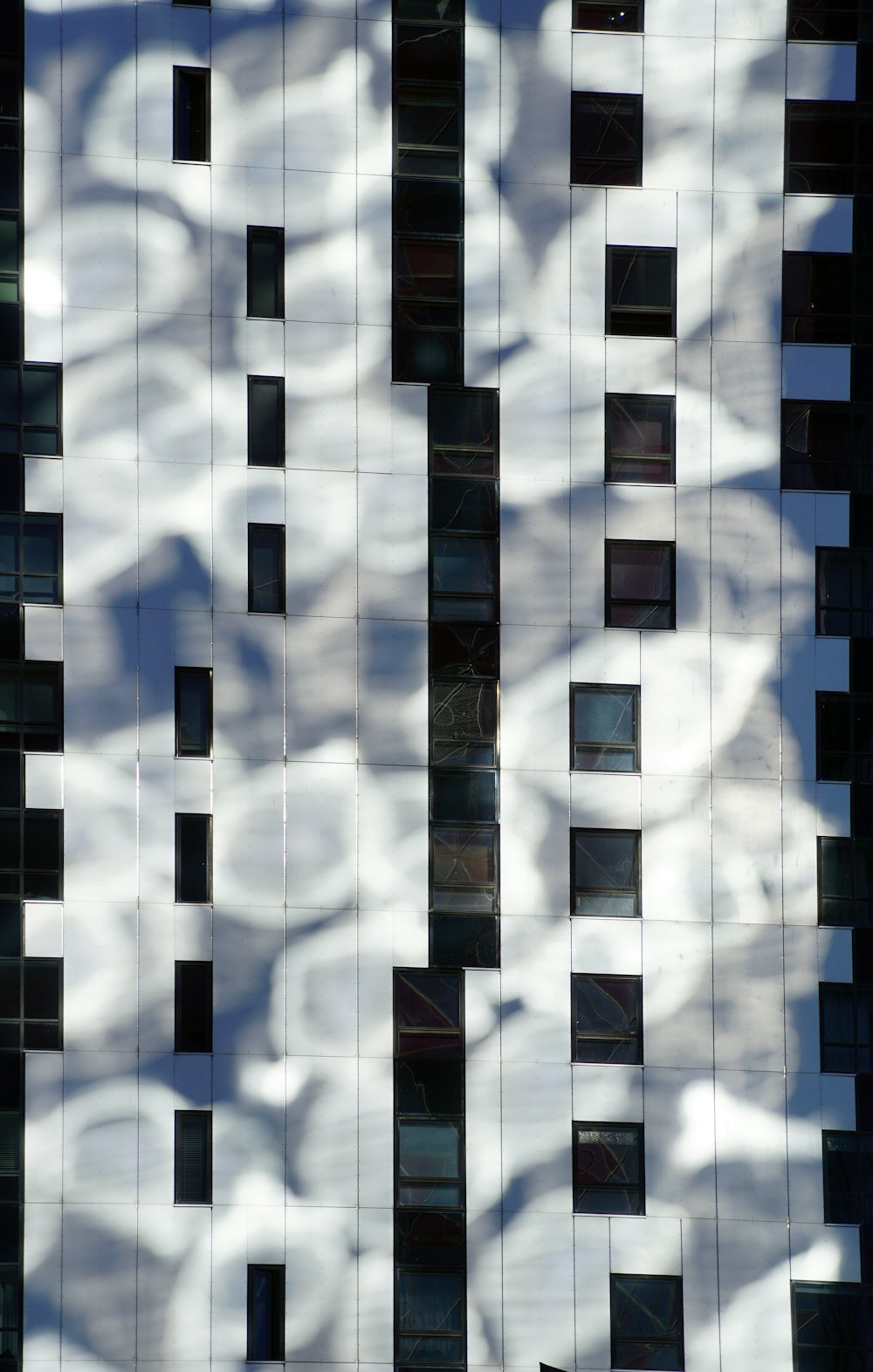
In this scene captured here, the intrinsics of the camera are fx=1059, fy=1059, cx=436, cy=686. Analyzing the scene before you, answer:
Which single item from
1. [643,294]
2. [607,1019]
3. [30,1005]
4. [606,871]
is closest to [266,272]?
[643,294]

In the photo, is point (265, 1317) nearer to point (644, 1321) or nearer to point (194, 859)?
point (644, 1321)

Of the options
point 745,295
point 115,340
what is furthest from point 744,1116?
point 115,340

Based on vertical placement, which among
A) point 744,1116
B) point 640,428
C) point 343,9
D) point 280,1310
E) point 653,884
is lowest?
point 280,1310

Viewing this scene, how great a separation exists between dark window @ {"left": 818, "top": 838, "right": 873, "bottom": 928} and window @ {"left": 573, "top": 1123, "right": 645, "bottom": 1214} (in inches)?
204

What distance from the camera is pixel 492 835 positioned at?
18.5 m

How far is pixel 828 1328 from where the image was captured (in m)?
18.3

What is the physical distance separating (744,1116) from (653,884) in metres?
4.30

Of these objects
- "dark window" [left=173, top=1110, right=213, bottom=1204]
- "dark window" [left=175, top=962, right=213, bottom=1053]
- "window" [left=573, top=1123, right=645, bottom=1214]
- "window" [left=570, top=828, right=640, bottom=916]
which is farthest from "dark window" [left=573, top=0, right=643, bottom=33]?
"dark window" [left=173, top=1110, right=213, bottom=1204]

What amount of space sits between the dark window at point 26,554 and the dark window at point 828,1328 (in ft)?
58.6

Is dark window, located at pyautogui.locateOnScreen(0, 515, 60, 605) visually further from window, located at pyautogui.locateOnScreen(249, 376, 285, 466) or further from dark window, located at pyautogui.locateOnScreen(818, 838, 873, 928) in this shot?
dark window, located at pyautogui.locateOnScreen(818, 838, 873, 928)

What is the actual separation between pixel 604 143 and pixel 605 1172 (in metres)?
18.1

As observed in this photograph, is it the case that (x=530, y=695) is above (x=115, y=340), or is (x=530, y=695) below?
below

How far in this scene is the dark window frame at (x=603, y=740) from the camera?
18.6m

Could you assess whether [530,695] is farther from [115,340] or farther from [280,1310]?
[280,1310]
